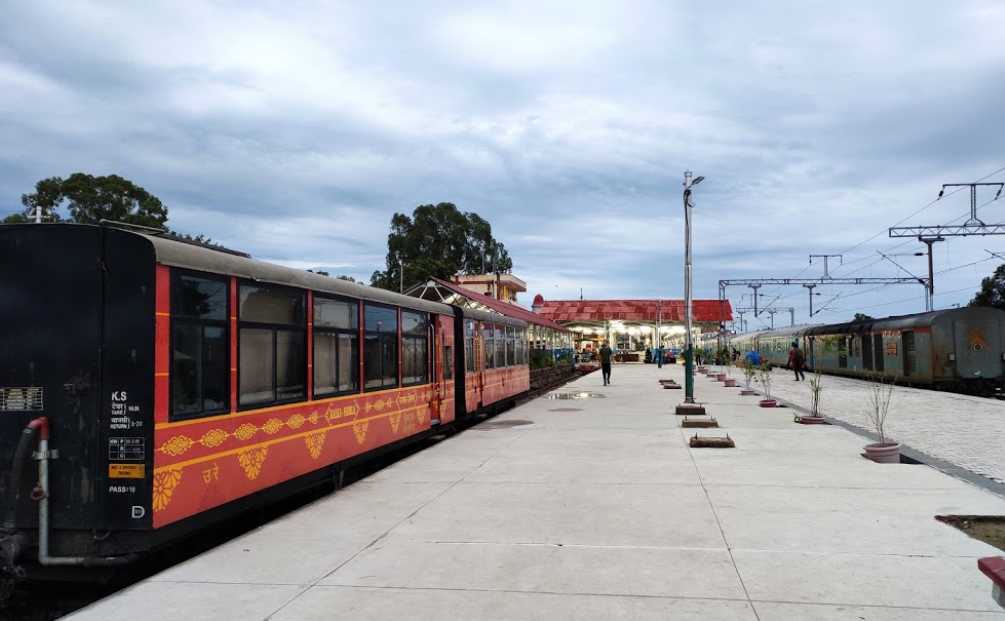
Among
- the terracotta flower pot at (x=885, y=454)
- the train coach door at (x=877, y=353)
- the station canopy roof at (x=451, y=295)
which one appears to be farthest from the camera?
the train coach door at (x=877, y=353)

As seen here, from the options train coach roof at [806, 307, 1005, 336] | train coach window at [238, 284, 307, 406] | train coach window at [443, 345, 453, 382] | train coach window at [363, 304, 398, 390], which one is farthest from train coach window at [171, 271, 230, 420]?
train coach roof at [806, 307, 1005, 336]

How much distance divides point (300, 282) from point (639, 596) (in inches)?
197

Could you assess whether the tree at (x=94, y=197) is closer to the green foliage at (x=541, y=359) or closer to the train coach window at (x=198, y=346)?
the green foliage at (x=541, y=359)

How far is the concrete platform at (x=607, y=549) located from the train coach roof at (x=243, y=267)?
8.05 ft

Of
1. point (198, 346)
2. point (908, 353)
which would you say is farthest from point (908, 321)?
point (198, 346)

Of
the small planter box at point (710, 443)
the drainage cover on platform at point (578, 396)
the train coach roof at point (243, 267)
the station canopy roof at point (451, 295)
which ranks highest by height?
the station canopy roof at point (451, 295)

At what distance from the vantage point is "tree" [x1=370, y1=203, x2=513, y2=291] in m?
85.8

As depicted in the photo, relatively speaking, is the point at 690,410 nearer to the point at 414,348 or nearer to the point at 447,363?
the point at 447,363

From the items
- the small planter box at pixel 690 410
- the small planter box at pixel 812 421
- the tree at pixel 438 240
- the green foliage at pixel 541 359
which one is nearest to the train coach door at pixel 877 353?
the green foliage at pixel 541 359

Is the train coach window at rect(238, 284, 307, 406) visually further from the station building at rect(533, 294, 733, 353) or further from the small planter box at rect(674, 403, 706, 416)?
the station building at rect(533, 294, 733, 353)

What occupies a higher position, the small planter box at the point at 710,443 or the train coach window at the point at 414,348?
the train coach window at the point at 414,348

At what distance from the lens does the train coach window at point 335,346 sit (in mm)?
8812

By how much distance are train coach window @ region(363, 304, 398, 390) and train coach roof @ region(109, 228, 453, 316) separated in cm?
27

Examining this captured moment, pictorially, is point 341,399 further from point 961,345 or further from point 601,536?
point 961,345
